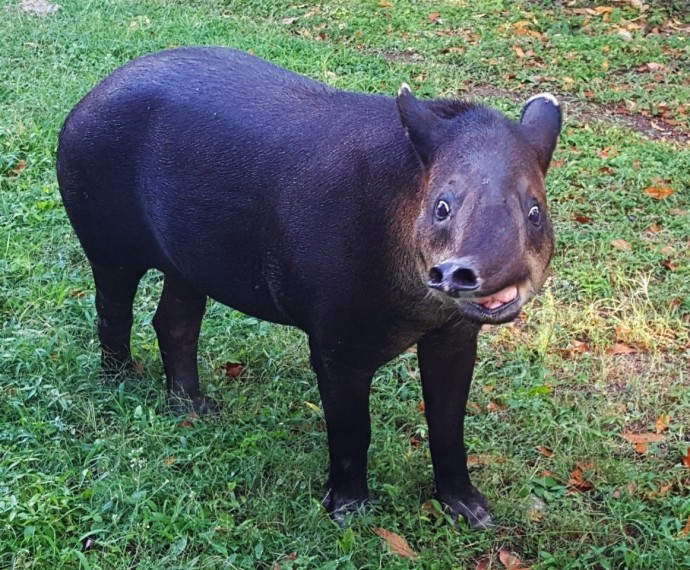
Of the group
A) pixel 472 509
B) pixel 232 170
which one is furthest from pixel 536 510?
pixel 232 170

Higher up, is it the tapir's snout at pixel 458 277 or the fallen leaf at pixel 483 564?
the tapir's snout at pixel 458 277

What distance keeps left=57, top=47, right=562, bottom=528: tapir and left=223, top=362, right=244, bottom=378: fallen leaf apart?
0.72 metres

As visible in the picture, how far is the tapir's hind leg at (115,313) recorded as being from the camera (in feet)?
15.9

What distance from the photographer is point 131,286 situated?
16.1 feet

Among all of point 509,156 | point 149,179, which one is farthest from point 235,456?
A: point 509,156

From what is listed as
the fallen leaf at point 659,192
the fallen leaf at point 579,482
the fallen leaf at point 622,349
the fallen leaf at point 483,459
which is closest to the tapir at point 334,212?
the fallen leaf at point 483,459

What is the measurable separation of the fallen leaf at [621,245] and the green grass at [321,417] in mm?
32

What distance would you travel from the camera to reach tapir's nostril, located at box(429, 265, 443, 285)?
2939 millimetres

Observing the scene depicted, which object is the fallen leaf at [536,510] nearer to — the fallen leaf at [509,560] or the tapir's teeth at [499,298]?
the fallen leaf at [509,560]

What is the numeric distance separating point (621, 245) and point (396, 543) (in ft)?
10.6

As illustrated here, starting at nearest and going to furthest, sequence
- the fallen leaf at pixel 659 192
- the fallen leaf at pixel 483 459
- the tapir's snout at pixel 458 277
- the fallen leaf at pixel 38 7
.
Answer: the tapir's snout at pixel 458 277 < the fallen leaf at pixel 483 459 < the fallen leaf at pixel 659 192 < the fallen leaf at pixel 38 7

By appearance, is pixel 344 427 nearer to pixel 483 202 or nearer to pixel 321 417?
pixel 321 417

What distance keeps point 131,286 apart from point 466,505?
202 cm

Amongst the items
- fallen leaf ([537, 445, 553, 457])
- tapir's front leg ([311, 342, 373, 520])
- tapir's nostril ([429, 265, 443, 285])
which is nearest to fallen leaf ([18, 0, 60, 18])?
tapir's front leg ([311, 342, 373, 520])
